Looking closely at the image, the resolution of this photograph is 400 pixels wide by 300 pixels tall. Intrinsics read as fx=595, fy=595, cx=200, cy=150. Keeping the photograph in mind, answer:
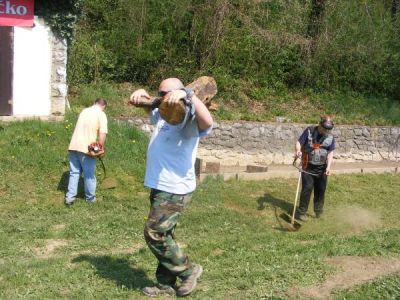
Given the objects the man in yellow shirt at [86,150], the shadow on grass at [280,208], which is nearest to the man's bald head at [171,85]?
the man in yellow shirt at [86,150]

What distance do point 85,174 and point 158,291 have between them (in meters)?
4.58

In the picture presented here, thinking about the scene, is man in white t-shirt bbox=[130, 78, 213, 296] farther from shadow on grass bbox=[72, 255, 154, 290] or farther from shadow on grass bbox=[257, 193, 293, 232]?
shadow on grass bbox=[257, 193, 293, 232]

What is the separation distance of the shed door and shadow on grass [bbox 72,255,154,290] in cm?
668

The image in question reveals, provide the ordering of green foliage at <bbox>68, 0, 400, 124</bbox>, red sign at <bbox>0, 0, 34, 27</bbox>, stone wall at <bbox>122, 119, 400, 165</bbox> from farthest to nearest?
green foliage at <bbox>68, 0, 400, 124</bbox> < stone wall at <bbox>122, 119, 400, 165</bbox> < red sign at <bbox>0, 0, 34, 27</bbox>

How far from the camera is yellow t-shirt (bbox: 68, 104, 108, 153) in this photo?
9.32 meters

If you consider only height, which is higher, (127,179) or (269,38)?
(269,38)

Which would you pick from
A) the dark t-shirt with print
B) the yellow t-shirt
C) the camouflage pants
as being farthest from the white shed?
the camouflage pants

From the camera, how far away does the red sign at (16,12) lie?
12062 millimetres

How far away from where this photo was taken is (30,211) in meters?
8.87

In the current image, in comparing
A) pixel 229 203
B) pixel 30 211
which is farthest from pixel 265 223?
pixel 30 211

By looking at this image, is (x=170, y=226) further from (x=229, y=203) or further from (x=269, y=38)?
(x=269, y=38)

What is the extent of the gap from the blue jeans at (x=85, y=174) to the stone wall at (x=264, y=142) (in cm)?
440

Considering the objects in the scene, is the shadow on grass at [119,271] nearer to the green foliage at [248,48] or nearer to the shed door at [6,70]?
the shed door at [6,70]

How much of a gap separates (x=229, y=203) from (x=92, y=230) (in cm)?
339
